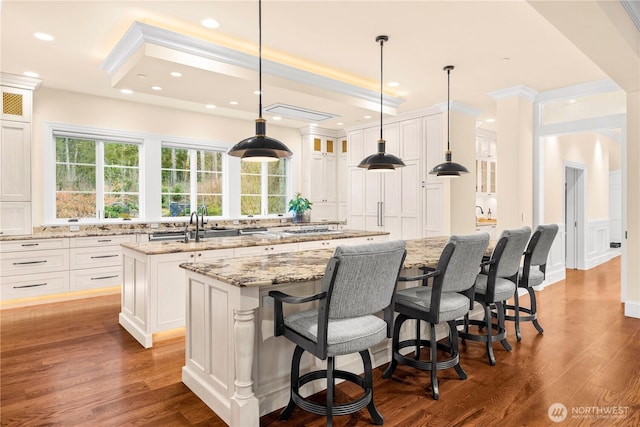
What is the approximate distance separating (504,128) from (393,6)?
10.00 feet

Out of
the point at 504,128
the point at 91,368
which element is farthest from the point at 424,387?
the point at 504,128

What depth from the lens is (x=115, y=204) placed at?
5938 millimetres

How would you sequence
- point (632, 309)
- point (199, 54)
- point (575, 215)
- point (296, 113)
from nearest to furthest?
point (199, 54)
point (632, 309)
point (296, 113)
point (575, 215)

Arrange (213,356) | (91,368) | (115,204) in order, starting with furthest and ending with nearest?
1. (115,204)
2. (91,368)
3. (213,356)

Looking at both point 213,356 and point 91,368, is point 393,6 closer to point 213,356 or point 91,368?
point 213,356

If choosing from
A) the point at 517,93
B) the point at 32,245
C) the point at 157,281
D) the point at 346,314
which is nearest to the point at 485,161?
the point at 517,93

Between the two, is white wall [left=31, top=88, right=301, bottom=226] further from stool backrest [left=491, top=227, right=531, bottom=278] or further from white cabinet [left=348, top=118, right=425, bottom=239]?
stool backrest [left=491, top=227, right=531, bottom=278]

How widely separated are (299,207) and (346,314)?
5.62 m

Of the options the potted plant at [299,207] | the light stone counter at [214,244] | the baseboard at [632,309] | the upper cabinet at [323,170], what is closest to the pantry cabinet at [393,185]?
the upper cabinet at [323,170]

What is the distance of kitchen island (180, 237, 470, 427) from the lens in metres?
2.06

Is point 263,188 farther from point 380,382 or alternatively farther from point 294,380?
point 294,380

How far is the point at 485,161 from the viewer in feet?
27.5

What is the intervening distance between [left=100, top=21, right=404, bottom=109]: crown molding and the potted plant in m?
2.97

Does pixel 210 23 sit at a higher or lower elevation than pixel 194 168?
higher
